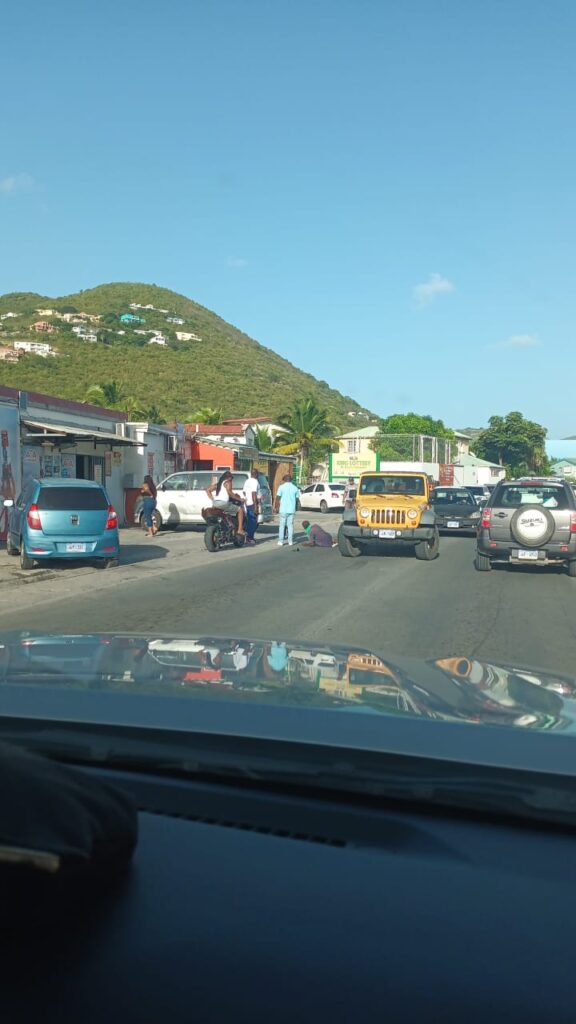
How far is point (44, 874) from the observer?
184 centimetres

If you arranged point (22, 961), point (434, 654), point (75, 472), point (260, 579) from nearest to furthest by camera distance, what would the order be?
1. point (22, 961)
2. point (434, 654)
3. point (260, 579)
4. point (75, 472)

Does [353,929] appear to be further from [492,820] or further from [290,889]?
[492,820]

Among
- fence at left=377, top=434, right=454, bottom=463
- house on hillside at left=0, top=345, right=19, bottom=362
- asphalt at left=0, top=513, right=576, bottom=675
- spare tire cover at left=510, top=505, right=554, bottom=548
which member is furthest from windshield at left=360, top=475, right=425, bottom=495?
house on hillside at left=0, top=345, right=19, bottom=362

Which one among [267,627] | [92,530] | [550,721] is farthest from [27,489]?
[550,721]

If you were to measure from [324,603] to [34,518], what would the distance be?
604cm

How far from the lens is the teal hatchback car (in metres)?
15.6

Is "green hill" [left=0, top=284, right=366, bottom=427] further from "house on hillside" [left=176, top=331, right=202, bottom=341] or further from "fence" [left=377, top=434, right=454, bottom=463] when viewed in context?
"fence" [left=377, top=434, right=454, bottom=463]

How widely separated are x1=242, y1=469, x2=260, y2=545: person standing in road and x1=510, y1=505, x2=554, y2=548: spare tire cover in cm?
913

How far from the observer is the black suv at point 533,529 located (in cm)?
1523

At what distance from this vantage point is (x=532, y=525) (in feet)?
49.9

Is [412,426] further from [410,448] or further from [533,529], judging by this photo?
[533,529]

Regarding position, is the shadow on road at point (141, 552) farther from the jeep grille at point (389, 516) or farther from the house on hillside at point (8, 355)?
the house on hillside at point (8, 355)

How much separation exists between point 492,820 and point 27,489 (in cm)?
1522

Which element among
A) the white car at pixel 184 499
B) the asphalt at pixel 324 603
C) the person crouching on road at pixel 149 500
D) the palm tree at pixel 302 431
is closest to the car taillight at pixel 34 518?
the asphalt at pixel 324 603
